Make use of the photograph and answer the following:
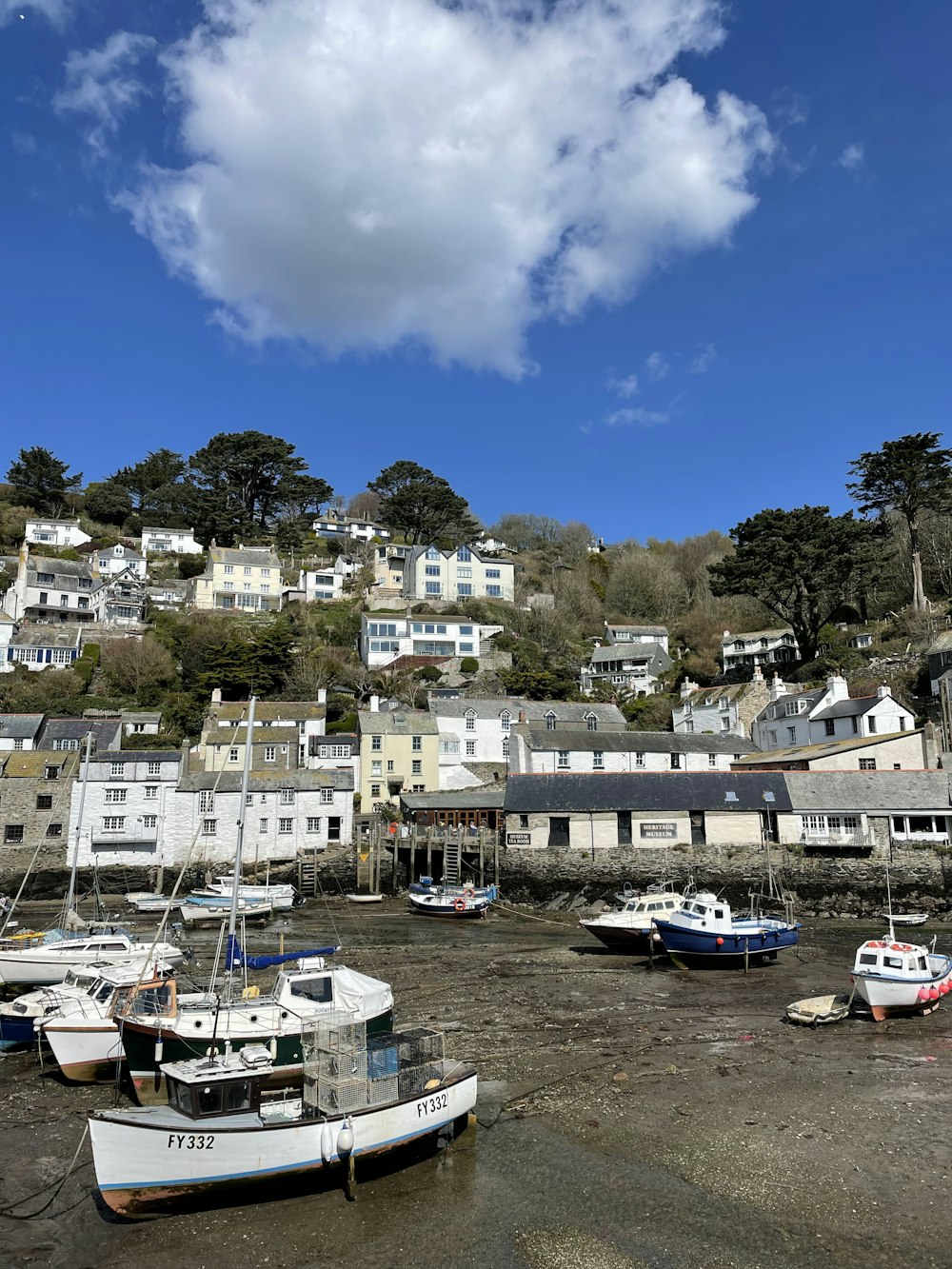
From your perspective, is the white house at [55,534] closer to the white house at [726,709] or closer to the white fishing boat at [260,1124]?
the white house at [726,709]

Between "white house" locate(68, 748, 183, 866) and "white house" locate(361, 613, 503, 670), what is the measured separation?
31379mm

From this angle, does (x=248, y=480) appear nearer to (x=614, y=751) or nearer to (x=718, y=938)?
(x=614, y=751)

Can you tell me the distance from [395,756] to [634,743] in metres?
17.4

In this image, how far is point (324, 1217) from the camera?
39.0ft

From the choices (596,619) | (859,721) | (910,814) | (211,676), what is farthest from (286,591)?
(910,814)

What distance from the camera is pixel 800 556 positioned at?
66125 millimetres

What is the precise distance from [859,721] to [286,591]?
62.4 meters

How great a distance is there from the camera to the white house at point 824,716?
53375mm

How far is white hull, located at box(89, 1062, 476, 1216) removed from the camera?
11750mm

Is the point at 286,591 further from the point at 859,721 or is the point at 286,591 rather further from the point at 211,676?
the point at 859,721

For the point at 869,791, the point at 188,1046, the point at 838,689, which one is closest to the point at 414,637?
the point at 838,689

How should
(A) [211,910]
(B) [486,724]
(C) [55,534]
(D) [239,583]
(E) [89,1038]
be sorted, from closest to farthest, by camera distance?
1. (E) [89,1038]
2. (A) [211,910]
3. (B) [486,724]
4. (D) [239,583]
5. (C) [55,534]

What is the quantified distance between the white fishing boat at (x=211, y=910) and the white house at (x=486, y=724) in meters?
22.6

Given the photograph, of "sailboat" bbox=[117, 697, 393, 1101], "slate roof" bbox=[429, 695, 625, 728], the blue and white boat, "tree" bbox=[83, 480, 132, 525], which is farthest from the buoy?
"tree" bbox=[83, 480, 132, 525]
